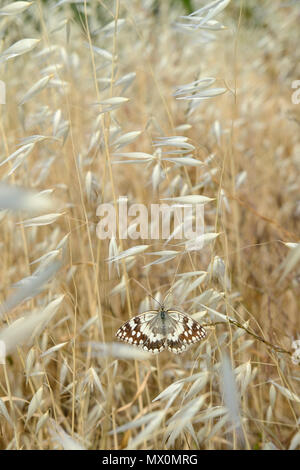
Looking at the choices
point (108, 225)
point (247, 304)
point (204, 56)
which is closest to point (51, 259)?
point (108, 225)

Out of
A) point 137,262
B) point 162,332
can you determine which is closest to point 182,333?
point 162,332

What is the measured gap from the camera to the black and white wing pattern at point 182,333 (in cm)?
57

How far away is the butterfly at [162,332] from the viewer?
58 centimetres

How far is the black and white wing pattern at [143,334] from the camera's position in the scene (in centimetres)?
59

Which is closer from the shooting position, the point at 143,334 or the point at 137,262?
the point at 143,334

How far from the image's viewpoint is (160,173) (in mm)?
785

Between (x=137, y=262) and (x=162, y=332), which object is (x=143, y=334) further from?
(x=137, y=262)

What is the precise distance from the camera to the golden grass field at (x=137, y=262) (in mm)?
607

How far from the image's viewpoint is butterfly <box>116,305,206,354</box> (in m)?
0.58

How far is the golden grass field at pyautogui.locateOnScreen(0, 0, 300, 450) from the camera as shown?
1.99 ft

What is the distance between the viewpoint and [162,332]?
0.59 meters

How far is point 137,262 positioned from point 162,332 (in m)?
0.44

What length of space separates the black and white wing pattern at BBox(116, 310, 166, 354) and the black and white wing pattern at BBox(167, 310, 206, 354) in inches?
0.5

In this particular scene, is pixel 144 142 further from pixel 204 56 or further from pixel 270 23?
pixel 270 23
